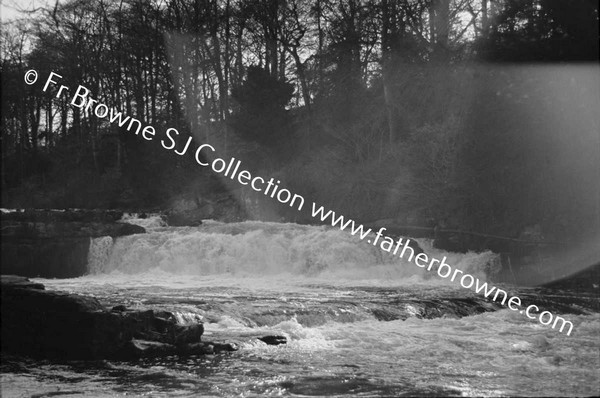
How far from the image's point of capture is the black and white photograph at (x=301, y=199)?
373 inches

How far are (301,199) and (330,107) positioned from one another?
13.6ft

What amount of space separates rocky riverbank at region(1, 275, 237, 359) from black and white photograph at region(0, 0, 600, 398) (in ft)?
0.09

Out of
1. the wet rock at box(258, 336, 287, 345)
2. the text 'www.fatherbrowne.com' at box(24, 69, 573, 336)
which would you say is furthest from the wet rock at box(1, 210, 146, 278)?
the wet rock at box(258, 336, 287, 345)

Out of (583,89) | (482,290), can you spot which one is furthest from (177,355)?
(583,89)

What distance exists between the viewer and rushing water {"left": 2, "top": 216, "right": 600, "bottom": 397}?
8.34m

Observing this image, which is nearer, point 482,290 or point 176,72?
point 482,290

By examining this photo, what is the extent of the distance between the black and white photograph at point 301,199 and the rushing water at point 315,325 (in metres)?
0.06

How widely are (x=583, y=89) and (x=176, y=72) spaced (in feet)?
70.0

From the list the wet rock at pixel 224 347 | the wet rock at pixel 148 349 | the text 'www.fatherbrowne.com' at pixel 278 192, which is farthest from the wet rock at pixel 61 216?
the wet rock at pixel 224 347

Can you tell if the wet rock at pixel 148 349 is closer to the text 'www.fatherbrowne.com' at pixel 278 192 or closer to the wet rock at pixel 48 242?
the text 'www.fatherbrowne.com' at pixel 278 192

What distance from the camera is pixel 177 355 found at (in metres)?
9.90

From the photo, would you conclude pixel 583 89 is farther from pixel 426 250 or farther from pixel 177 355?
pixel 177 355

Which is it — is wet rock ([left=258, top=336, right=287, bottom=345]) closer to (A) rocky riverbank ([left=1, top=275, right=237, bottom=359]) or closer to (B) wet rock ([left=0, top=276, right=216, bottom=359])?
(A) rocky riverbank ([left=1, top=275, right=237, bottom=359])

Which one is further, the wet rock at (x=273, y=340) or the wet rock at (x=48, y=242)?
the wet rock at (x=48, y=242)
